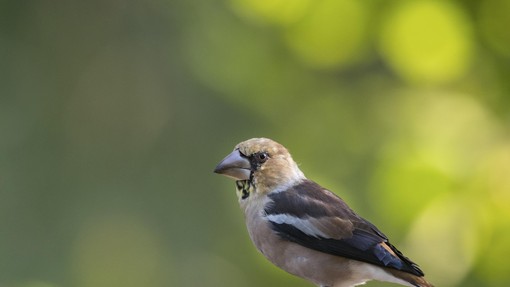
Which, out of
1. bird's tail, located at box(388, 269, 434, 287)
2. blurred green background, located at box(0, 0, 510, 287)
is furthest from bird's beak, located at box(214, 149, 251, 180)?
blurred green background, located at box(0, 0, 510, 287)

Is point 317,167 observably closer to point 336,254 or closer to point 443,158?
point 443,158

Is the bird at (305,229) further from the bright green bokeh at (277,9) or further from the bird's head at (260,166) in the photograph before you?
the bright green bokeh at (277,9)

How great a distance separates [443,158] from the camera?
4309mm

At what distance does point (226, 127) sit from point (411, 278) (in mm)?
3450

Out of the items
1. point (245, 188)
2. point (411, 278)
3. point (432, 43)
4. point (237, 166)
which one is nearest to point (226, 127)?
point (432, 43)

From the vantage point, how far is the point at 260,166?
144 inches

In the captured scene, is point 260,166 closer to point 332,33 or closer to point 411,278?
point 411,278

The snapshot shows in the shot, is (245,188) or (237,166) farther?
(245,188)

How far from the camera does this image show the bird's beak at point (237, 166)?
3516 millimetres

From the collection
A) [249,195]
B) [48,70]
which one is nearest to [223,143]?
[48,70]

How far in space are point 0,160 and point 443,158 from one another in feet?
13.4

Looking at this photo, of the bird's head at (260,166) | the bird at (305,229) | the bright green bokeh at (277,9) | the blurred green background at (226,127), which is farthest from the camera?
the bright green bokeh at (277,9)

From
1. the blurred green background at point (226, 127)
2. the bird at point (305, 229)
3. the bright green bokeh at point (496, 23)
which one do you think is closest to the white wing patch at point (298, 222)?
the bird at point (305, 229)

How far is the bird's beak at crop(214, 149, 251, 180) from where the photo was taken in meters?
3.52
